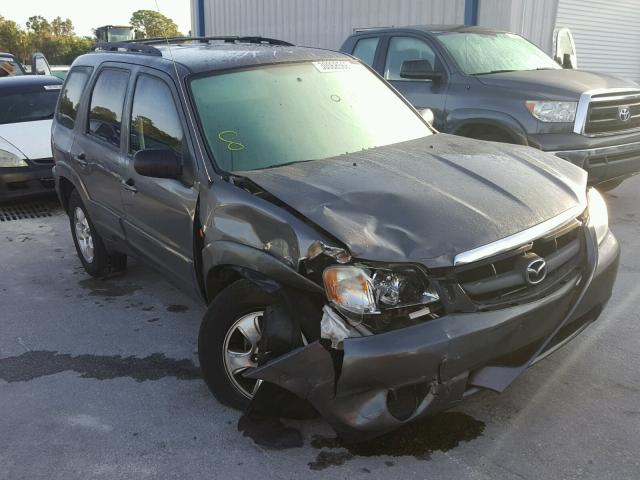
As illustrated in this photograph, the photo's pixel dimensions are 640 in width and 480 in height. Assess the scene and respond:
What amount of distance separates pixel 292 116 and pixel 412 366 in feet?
5.88

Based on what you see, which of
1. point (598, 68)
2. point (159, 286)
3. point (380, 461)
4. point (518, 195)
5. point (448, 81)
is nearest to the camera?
point (380, 461)

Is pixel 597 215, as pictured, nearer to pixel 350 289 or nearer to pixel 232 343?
pixel 350 289

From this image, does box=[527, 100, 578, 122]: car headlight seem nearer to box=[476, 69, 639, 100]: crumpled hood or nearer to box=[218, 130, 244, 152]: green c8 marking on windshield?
box=[476, 69, 639, 100]: crumpled hood

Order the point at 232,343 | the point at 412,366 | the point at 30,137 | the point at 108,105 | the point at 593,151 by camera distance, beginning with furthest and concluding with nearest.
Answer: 1. the point at 30,137
2. the point at 593,151
3. the point at 108,105
4. the point at 232,343
5. the point at 412,366

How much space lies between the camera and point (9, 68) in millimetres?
12859

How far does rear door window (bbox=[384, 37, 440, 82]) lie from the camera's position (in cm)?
700

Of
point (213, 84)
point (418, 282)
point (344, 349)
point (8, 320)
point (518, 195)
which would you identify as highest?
point (213, 84)

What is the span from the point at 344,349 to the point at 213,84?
194cm

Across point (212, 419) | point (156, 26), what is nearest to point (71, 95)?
point (212, 419)

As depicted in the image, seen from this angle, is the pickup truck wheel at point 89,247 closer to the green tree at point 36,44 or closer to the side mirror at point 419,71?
the side mirror at point 419,71

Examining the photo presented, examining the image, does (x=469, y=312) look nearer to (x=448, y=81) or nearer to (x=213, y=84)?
(x=213, y=84)

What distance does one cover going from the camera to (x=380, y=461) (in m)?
2.79

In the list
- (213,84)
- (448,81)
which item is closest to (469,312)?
(213,84)

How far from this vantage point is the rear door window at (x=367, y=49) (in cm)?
751
